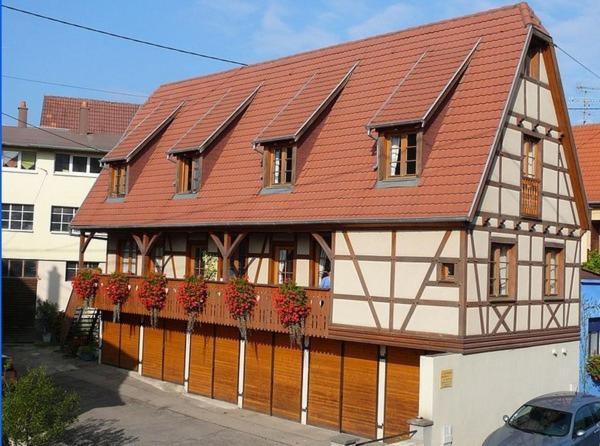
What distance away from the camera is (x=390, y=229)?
17.1 m

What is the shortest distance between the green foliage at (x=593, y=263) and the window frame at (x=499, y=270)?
32.7ft

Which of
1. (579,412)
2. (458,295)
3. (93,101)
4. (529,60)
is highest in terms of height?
(93,101)

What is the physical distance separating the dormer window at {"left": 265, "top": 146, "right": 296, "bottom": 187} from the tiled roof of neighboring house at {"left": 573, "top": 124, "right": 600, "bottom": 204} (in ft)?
42.5

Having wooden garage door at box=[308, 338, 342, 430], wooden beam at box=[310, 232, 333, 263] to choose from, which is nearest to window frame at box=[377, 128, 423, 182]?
wooden beam at box=[310, 232, 333, 263]

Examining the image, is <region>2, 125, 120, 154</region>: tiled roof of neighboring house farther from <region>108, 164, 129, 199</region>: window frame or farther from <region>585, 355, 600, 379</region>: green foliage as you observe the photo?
<region>585, 355, 600, 379</region>: green foliage

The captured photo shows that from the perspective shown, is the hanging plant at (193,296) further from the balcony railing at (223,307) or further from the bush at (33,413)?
the bush at (33,413)

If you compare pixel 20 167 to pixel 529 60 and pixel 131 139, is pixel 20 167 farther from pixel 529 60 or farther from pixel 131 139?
pixel 529 60

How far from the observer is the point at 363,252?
1758 cm

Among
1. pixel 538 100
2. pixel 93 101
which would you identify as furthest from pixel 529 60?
pixel 93 101

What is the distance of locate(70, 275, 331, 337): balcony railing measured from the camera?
18109 mm

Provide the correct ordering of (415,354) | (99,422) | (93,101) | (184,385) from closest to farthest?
(415,354) < (99,422) < (184,385) < (93,101)

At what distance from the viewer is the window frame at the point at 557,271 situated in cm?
1970

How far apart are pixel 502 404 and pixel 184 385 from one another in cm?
989

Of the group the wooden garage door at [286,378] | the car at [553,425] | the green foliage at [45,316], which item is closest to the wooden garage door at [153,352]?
the wooden garage door at [286,378]
